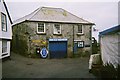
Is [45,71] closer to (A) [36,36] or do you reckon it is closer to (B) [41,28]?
(A) [36,36]

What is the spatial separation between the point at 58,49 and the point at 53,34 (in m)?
2.09

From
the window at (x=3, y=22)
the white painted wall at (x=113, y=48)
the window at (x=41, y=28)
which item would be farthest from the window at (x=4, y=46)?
the white painted wall at (x=113, y=48)

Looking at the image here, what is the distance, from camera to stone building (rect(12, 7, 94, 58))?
22.9 m

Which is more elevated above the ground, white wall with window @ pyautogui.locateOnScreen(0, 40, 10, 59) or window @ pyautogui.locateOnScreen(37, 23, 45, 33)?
window @ pyautogui.locateOnScreen(37, 23, 45, 33)

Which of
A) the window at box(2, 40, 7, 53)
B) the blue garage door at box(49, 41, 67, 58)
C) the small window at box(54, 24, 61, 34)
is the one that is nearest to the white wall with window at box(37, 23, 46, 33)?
the small window at box(54, 24, 61, 34)

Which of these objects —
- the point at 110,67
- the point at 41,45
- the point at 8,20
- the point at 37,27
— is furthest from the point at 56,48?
the point at 110,67

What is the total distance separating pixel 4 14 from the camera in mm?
19156

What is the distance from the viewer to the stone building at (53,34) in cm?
2288

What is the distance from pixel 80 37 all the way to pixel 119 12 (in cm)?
1315

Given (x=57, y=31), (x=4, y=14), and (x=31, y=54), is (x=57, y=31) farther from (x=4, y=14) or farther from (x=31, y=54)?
(x=4, y=14)

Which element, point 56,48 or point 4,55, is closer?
point 4,55

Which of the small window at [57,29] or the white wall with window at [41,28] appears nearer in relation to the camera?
the white wall with window at [41,28]

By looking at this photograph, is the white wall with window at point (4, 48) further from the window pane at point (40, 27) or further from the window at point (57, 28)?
the window at point (57, 28)

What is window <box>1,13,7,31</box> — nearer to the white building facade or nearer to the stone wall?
the white building facade
